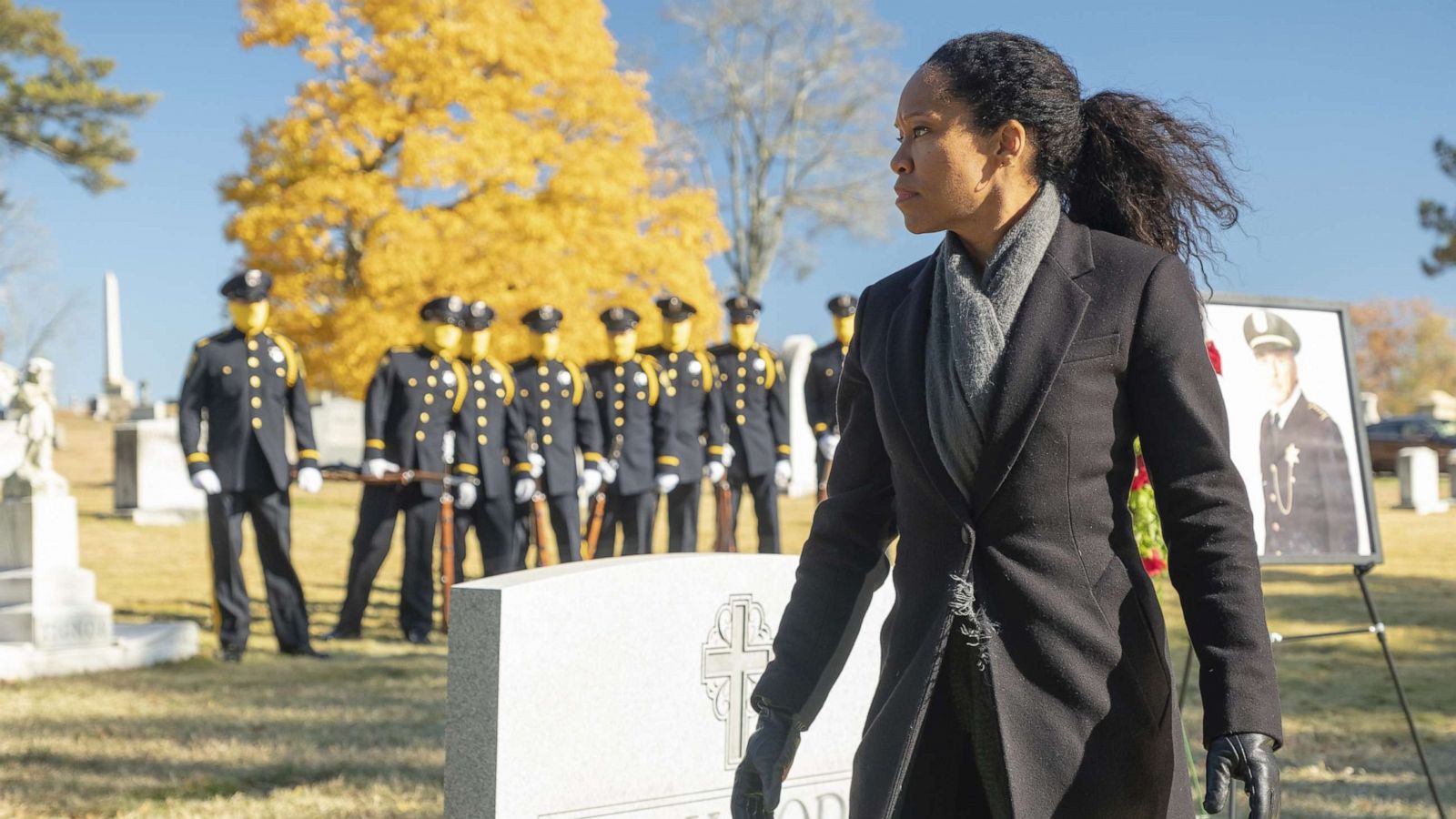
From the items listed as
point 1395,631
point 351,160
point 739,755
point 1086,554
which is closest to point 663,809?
point 739,755

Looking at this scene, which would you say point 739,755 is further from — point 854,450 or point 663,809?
point 854,450

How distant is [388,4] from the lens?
63.5 ft

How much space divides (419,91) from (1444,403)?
29.0m

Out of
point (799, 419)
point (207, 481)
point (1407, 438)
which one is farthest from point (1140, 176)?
point (1407, 438)

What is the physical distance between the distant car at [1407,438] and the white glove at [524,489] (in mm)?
26548

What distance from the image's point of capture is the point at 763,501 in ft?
41.2

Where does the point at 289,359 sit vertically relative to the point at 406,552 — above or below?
above

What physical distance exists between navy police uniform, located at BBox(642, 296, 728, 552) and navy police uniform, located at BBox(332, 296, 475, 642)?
7.24 feet

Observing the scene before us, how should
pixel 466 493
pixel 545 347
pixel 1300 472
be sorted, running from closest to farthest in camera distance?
pixel 1300 472 → pixel 466 493 → pixel 545 347

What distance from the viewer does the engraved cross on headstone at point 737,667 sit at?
154 inches

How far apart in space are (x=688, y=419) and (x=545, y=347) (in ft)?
4.37

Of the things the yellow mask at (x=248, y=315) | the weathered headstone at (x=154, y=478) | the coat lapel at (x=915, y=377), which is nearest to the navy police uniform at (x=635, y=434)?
the yellow mask at (x=248, y=315)

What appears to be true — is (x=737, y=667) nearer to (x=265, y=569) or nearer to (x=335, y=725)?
(x=335, y=725)

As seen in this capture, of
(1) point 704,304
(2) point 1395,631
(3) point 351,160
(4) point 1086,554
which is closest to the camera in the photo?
(4) point 1086,554
